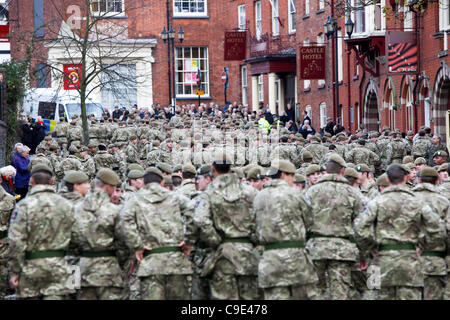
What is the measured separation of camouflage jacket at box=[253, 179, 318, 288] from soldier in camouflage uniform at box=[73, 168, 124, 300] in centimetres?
167

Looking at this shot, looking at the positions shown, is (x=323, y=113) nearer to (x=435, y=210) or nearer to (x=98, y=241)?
(x=435, y=210)

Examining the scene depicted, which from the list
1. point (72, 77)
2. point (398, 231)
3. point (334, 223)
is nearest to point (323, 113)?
point (72, 77)

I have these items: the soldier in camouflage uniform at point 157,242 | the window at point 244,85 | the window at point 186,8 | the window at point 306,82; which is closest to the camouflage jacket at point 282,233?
the soldier in camouflage uniform at point 157,242

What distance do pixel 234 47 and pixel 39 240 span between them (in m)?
44.1

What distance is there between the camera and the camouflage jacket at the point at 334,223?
11891mm

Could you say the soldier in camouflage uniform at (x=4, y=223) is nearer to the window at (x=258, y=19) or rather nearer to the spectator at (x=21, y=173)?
the spectator at (x=21, y=173)

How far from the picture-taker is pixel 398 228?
10.8 metres

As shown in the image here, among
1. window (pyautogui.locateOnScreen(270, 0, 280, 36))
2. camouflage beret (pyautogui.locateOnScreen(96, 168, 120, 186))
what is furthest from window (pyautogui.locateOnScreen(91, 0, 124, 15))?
camouflage beret (pyautogui.locateOnScreen(96, 168, 120, 186))

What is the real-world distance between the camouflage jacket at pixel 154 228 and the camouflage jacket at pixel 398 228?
2.12m

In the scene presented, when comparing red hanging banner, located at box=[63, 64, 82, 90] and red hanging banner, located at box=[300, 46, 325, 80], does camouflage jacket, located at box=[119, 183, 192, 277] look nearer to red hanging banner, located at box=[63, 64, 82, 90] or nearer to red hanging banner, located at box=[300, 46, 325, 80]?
red hanging banner, located at box=[63, 64, 82, 90]

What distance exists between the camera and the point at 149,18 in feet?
193

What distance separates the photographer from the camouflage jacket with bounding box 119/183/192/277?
1080cm

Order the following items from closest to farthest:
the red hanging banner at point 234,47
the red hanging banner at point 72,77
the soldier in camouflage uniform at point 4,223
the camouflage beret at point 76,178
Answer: the camouflage beret at point 76,178 < the soldier in camouflage uniform at point 4,223 < the red hanging banner at point 72,77 < the red hanging banner at point 234,47

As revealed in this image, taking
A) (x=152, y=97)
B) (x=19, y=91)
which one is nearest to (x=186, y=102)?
(x=152, y=97)
